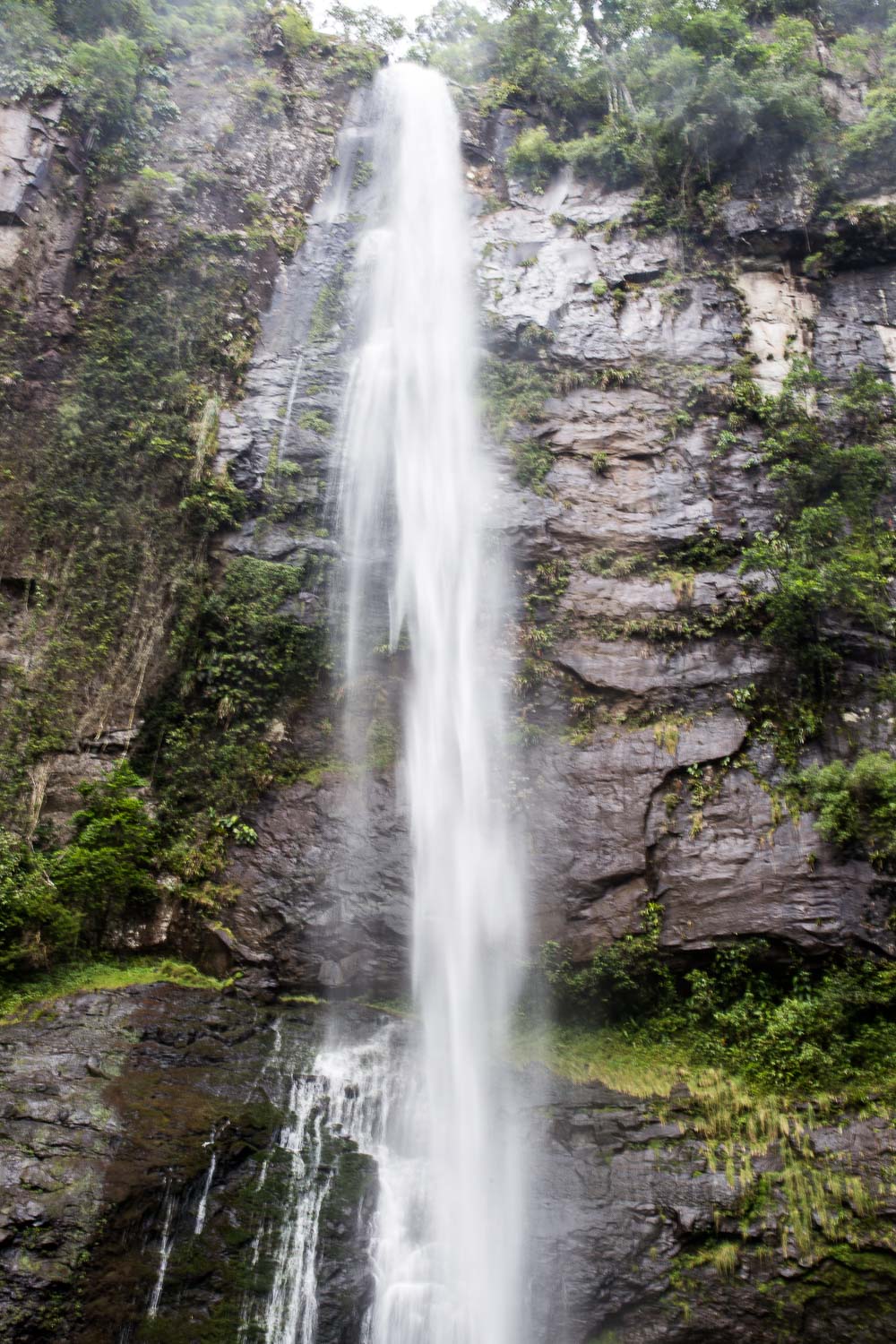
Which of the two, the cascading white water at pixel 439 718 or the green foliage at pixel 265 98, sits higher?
the green foliage at pixel 265 98

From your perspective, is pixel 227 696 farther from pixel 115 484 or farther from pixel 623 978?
pixel 623 978

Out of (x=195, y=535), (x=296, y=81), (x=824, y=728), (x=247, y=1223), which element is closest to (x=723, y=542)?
(x=824, y=728)

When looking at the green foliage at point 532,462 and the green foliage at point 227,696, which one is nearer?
the green foliage at point 227,696

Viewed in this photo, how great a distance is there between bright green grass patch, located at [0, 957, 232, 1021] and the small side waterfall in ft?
6.07

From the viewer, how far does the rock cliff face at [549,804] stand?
22.9 feet

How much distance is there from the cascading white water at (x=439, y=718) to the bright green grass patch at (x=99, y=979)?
2.53 metres

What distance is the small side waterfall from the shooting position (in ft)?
24.1

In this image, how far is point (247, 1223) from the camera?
23.5 feet

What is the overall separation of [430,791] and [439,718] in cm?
106

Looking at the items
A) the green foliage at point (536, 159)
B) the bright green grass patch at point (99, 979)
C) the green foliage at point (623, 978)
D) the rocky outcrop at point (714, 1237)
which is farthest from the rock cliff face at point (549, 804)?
the green foliage at point (536, 159)

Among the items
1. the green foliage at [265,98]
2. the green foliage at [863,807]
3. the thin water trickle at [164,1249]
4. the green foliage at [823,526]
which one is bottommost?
the thin water trickle at [164,1249]

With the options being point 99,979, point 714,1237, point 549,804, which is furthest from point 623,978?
point 99,979

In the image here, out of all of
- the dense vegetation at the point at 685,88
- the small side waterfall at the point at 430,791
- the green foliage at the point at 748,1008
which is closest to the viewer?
Result: the small side waterfall at the point at 430,791

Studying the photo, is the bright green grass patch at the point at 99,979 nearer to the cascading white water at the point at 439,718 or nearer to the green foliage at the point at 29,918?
the green foliage at the point at 29,918
